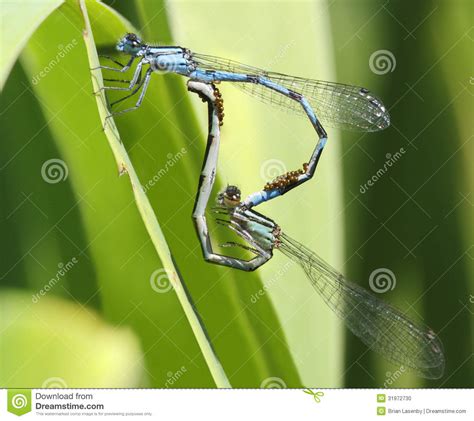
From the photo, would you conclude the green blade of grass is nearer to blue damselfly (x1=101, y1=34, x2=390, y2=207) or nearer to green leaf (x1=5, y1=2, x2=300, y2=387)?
green leaf (x1=5, y1=2, x2=300, y2=387)

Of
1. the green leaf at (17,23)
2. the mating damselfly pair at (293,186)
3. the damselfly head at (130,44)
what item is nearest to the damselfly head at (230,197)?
the mating damselfly pair at (293,186)

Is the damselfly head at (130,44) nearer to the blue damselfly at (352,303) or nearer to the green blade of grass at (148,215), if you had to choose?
the green blade of grass at (148,215)

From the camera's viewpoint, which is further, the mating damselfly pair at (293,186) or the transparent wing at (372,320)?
the transparent wing at (372,320)

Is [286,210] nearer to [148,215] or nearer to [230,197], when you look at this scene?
[230,197]

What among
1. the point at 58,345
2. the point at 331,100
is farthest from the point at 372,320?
the point at 58,345
